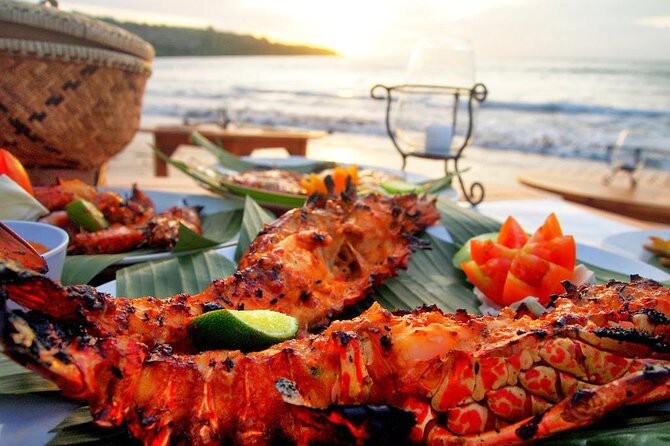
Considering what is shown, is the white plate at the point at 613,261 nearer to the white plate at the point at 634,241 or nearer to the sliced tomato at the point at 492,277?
the white plate at the point at 634,241

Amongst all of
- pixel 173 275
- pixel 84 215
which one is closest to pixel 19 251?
pixel 173 275

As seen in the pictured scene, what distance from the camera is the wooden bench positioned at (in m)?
9.66

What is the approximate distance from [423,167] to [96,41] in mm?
9418

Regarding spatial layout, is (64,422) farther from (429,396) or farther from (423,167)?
(423,167)

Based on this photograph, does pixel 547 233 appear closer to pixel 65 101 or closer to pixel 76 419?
pixel 76 419

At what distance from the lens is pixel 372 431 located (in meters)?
1.00

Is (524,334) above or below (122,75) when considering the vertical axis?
below

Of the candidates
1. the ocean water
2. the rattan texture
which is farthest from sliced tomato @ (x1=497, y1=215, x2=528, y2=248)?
the ocean water

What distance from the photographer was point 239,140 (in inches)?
389

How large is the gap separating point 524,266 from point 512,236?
1.22 ft

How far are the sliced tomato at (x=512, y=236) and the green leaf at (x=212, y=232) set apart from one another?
136 centimetres

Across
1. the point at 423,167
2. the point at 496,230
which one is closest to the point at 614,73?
the point at 423,167

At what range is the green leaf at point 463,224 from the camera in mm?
2959

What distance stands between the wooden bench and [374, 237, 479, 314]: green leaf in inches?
281
